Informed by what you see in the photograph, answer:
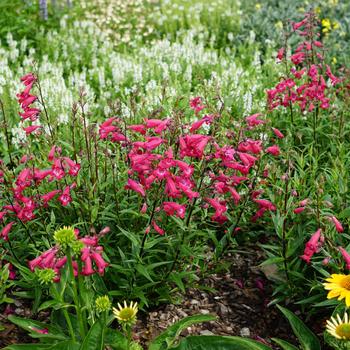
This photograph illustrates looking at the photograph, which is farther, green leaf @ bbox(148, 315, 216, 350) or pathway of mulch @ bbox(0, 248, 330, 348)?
pathway of mulch @ bbox(0, 248, 330, 348)

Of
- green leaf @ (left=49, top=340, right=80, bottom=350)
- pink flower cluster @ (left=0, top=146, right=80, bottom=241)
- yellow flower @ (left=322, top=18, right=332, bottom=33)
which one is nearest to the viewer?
green leaf @ (left=49, top=340, right=80, bottom=350)

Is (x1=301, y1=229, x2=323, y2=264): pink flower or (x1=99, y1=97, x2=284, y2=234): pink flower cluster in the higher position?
(x1=99, y1=97, x2=284, y2=234): pink flower cluster

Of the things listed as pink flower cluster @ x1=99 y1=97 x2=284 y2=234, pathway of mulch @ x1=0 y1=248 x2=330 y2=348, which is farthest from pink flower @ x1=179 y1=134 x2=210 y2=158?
pathway of mulch @ x1=0 y1=248 x2=330 y2=348

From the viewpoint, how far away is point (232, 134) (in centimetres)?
391

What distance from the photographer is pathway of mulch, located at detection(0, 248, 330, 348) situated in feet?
12.1

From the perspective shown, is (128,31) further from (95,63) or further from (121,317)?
(121,317)

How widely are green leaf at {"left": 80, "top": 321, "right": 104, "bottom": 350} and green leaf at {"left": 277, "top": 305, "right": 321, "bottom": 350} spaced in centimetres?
100

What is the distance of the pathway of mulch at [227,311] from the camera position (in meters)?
3.68

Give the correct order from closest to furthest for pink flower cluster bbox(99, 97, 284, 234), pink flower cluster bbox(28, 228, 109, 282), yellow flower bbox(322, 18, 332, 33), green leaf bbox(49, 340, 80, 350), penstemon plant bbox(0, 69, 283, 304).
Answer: pink flower cluster bbox(28, 228, 109, 282) → green leaf bbox(49, 340, 80, 350) → pink flower cluster bbox(99, 97, 284, 234) → penstemon plant bbox(0, 69, 283, 304) → yellow flower bbox(322, 18, 332, 33)

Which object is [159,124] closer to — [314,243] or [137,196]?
[137,196]

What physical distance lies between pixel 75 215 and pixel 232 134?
1156 mm

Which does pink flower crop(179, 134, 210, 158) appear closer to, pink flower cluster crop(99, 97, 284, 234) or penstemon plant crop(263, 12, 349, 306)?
pink flower cluster crop(99, 97, 284, 234)

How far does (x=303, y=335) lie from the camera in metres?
3.27

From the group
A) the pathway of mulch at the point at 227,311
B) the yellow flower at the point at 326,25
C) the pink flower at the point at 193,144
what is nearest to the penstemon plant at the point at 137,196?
the pink flower at the point at 193,144
